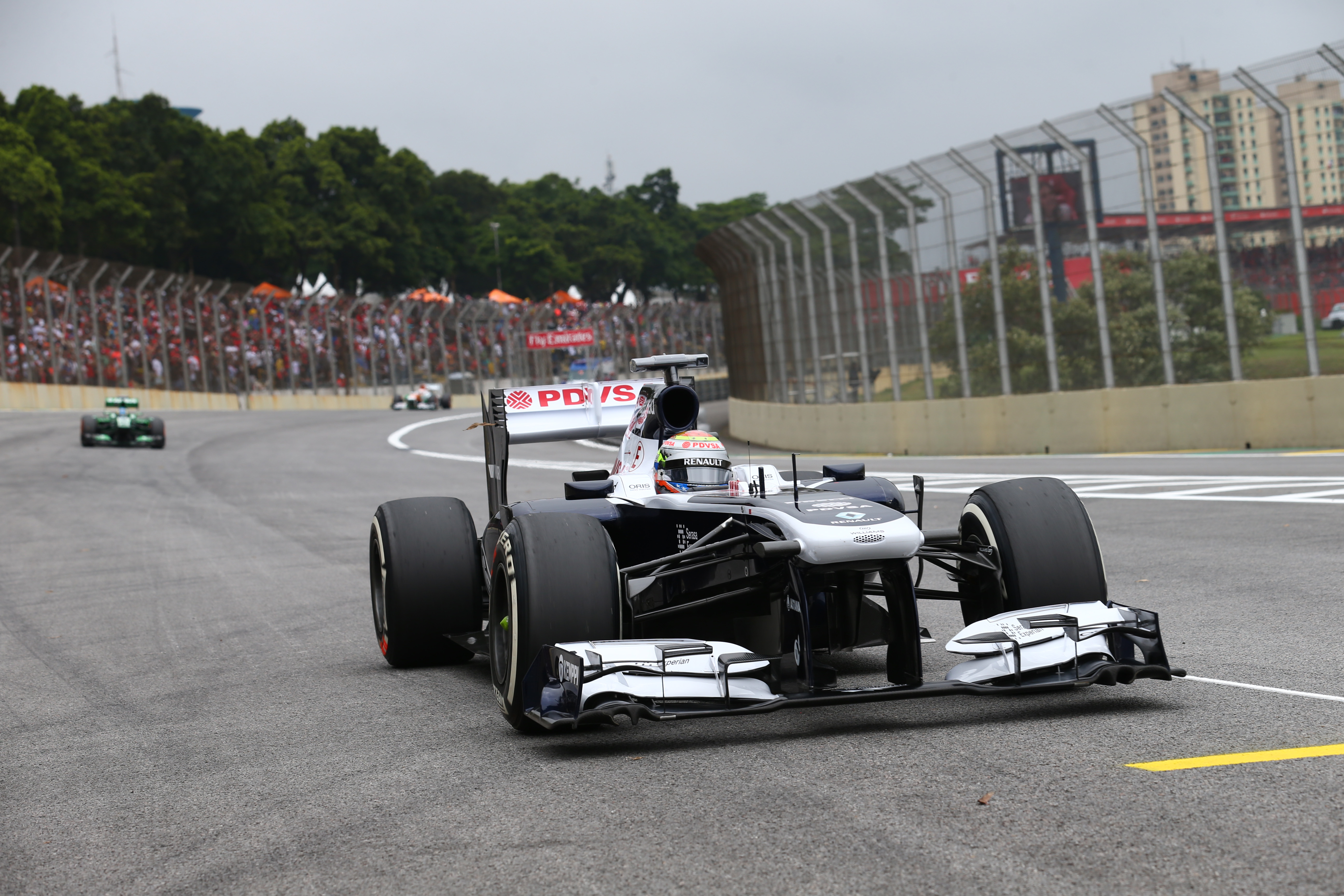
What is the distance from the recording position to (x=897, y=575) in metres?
5.71

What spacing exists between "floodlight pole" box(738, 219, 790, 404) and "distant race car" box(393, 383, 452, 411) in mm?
36534

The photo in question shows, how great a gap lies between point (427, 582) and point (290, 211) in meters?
85.0

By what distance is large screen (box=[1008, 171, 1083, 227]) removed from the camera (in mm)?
22078

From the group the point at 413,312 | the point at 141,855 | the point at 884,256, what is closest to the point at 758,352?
the point at 884,256

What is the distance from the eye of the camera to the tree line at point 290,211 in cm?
7181

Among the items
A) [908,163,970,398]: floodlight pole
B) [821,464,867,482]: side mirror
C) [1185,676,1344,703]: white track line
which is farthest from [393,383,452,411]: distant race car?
[1185,676,1344,703]: white track line

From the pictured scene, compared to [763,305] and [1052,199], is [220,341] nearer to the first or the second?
[763,305]

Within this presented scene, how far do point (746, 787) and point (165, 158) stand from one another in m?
81.7

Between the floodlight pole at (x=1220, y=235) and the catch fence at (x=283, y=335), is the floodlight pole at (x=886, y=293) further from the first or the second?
the catch fence at (x=283, y=335)

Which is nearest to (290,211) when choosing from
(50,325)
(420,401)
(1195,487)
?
(420,401)

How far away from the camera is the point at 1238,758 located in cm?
477

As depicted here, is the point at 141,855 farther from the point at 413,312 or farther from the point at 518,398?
the point at 413,312

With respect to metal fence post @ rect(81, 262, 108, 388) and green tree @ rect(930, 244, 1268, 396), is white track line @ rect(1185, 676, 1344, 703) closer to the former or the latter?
green tree @ rect(930, 244, 1268, 396)

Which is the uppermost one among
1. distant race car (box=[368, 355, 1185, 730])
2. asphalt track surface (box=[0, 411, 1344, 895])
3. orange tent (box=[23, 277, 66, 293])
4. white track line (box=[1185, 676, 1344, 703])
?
orange tent (box=[23, 277, 66, 293])
